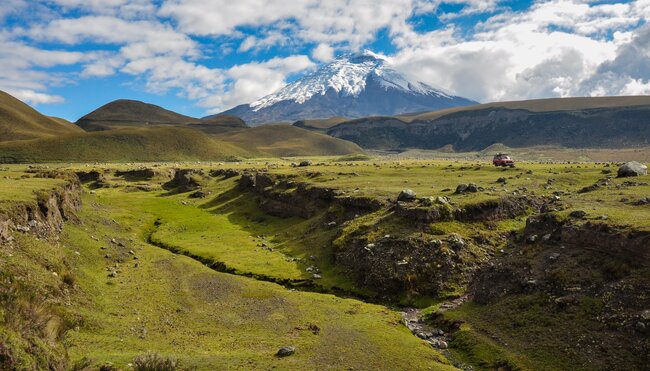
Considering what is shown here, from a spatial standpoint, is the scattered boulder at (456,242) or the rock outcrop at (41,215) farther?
the scattered boulder at (456,242)

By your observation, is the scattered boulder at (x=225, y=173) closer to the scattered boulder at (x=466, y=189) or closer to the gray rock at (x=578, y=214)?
the scattered boulder at (x=466, y=189)

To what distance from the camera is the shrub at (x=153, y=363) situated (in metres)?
26.0

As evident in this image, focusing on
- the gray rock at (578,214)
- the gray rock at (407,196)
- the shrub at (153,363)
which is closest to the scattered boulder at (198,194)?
the gray rock at (407,196)

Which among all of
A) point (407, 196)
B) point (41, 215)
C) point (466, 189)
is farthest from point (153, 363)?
point (466, 189)

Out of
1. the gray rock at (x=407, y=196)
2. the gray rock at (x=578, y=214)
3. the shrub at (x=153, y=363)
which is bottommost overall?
the shrub at (x=153, y=363)

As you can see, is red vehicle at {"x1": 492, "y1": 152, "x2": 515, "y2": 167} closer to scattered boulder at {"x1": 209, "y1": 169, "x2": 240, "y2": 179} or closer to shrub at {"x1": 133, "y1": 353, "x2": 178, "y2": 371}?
scattered boulder at {"x1": 209, "y1": 169, "x2": 240, "y2": 179}

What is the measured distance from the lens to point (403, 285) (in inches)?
1858

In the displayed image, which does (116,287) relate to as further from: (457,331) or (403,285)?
(457,331)

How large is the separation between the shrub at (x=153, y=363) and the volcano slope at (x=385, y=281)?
1405 mm

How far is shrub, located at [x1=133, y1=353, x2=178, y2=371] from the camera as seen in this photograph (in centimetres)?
2603

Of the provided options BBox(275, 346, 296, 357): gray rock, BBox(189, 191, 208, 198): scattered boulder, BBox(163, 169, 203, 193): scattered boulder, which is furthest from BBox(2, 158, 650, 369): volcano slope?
BBox(163, 169, 203, 193): scattered boulder

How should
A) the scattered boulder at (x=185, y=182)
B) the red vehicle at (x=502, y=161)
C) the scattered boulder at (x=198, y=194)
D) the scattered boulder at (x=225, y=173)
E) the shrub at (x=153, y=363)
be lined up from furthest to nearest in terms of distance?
the scattered boulder at (x=225, y=173), the scattered boulder at (x=185, y=182), the scattered boulder at (x=198, y=194), the red vehicle at (x=502, y=161), the shrub at (x=153, y=363)

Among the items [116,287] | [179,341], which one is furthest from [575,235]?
[116,287]

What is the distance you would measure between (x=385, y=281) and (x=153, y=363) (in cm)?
2787
